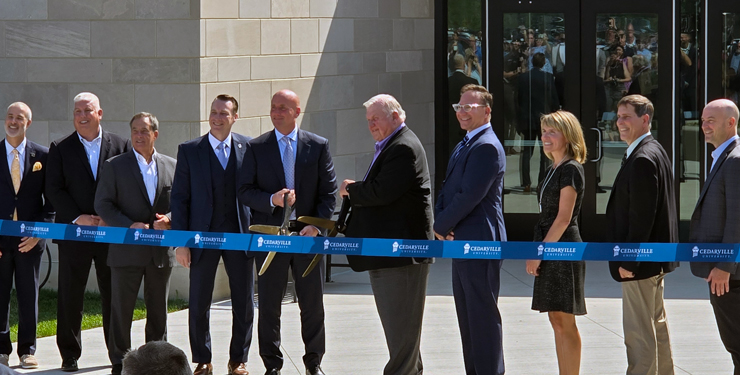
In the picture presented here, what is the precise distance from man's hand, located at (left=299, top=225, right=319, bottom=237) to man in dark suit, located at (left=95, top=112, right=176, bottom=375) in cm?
102

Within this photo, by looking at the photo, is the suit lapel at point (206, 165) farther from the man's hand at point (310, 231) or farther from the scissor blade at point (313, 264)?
the scissor blade at point (313, 264)

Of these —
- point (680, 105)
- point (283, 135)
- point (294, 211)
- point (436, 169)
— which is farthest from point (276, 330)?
point (680, 105)

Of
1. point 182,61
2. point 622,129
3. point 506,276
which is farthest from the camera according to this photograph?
point 506,276

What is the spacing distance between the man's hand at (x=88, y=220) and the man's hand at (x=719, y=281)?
4.25 meters

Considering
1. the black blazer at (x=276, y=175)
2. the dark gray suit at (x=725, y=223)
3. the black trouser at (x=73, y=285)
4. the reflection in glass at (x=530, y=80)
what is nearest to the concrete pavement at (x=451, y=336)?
the black trouser at (x=73, y=285)

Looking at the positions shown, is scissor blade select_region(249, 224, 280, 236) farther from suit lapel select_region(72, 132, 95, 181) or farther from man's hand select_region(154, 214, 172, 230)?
suit lapel select_region(72, 132, 95, 181)

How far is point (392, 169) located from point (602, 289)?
194 inches

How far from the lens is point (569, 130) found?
21.7ft

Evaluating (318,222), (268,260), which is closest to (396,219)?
(318,222)

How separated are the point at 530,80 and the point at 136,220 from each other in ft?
21.7

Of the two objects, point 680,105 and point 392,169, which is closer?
point 392,169

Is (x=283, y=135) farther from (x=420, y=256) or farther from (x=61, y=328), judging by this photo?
(x=61, y=328)

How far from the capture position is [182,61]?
10086 millimetres

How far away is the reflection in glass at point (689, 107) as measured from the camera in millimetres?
12875
